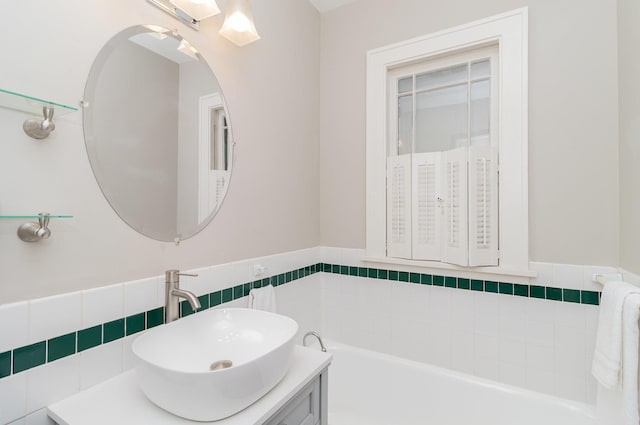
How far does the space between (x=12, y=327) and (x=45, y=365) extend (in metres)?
0.15

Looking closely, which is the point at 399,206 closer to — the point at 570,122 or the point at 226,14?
the point at 570,122

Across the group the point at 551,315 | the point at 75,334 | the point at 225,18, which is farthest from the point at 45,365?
the point at 551,315

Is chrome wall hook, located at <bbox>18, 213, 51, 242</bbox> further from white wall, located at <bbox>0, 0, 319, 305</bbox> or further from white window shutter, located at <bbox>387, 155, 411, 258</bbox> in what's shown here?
white window shutter, located at <bbox>387, 155, 411, 258</bbox>

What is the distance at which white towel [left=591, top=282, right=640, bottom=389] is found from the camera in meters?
1.19

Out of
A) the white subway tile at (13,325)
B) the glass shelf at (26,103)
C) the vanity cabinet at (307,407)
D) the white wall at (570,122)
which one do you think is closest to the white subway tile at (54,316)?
the white subway tile at (13,325)

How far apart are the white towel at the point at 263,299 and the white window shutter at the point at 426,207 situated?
0.90 m

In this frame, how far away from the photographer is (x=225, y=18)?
143 cm

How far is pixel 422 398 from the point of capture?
1817mm

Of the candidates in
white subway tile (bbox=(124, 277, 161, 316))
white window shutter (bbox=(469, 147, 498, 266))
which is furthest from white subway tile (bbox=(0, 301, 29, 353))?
white window shutter (bbox=(469, 147, 498, 266))

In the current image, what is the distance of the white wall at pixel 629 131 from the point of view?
4.26 feet

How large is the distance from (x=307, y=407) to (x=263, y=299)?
596mm

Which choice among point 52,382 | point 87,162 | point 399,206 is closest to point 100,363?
point 52,382

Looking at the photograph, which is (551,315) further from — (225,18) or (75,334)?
(225,18)

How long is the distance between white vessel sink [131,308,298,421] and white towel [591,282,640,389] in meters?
1.23
